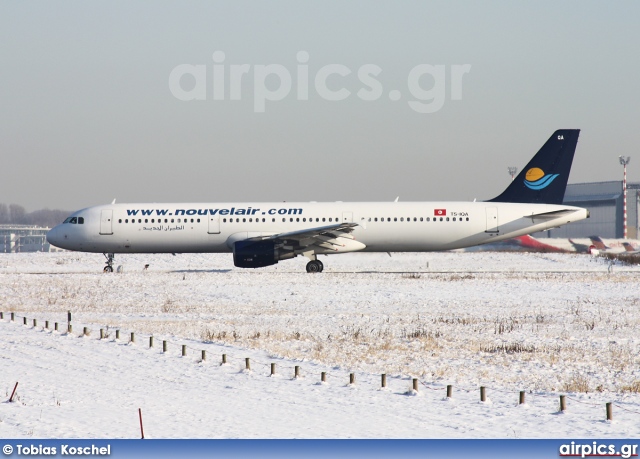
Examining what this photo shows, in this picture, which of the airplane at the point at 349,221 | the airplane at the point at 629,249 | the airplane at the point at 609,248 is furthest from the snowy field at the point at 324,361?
the airplane at the point at 629,249

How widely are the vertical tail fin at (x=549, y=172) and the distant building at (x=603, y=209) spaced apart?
6967 cm

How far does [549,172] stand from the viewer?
1781 inches

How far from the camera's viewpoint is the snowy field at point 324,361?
40.8 ft

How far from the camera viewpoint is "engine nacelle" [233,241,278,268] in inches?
1640

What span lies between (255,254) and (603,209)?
92.2 metres

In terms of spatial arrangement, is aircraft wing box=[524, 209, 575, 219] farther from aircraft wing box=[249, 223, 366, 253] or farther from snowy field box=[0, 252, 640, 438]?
aircraft wing box=[249, 223, 366, 253]

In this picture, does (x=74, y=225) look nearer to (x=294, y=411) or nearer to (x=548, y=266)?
(x=548, y=266)

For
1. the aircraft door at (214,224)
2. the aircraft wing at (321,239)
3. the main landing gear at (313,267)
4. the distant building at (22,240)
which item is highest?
the distant building at (22,240)

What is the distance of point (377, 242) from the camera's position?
4391 centimetres

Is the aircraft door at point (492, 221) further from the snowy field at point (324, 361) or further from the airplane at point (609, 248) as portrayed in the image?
the airplane at point (609, 248)

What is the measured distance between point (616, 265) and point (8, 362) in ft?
148

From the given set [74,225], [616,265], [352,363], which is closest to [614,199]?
[616,265]

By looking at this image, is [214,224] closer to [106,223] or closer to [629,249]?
[106,223]

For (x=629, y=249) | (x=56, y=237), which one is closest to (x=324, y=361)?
(x=56, y=237)
